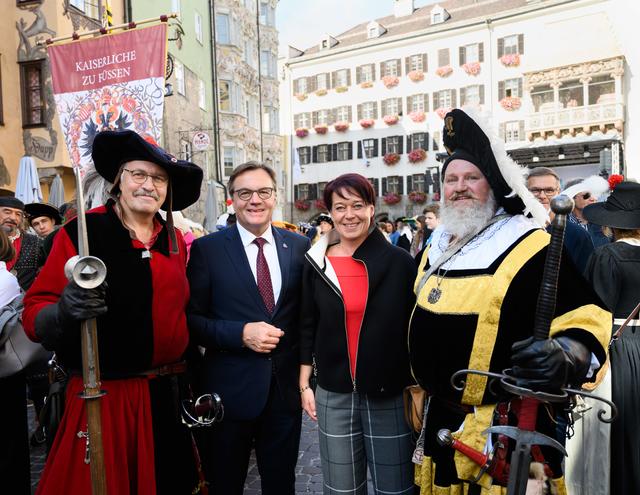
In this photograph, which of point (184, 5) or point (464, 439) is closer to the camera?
point (464, 439)

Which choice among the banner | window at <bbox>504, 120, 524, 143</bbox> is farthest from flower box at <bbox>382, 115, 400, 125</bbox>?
the banner

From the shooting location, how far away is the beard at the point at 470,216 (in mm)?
2312

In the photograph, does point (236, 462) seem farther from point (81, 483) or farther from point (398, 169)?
point (398, 169)

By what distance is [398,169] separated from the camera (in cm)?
3712

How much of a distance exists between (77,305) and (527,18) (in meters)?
36.7

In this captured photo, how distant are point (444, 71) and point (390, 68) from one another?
431 cm

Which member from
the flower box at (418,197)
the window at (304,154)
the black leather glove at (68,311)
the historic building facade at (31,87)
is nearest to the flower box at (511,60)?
the flower box at (418,197)

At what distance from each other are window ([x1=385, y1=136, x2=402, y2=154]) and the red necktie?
35094 mm

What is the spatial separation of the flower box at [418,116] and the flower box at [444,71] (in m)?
2.76

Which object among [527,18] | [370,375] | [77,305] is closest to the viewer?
[77,305]

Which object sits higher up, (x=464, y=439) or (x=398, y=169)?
(x=398, y=169)

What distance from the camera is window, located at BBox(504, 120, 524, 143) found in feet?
104

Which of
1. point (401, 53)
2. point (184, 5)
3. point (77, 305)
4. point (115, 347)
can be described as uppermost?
point (401, 53)

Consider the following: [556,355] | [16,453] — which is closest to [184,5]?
[16,453]
